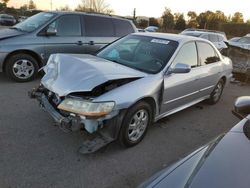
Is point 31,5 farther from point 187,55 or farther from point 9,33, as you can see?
point 187,55

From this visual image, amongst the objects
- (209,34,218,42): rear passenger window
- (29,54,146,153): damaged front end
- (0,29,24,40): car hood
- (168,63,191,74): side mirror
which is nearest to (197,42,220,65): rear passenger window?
(168,63,191,74): side mirror

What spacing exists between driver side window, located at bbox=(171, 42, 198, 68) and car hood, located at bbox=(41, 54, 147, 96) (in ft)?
2.73

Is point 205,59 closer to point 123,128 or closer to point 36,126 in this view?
point 123,128

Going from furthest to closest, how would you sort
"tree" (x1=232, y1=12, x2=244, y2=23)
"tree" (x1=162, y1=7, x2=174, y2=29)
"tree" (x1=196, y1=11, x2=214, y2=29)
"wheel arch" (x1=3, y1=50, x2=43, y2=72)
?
"tree" (x1=232, y1=12, x2=244, y2=23), "tree" (x1=196, y1=11, x2=214, y2=29), "tree" (x1=162, y1=7, x2=174, y2=29), "wheel arch" (x1=3, y1=50, x2=43, y2=72)

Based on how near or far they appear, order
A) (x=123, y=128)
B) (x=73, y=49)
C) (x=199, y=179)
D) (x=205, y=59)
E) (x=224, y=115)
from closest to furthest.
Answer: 1. (x=199, y=179)
2. (x=123, y=128)
3. (x=205, y=59)
4. (x=224, y=115)
5. (x=73, y=49)

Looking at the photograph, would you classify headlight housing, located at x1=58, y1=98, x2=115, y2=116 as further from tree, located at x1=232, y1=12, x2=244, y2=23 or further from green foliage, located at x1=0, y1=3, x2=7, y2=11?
tree, located at x1=232, y1=12, x2=244, y2=23

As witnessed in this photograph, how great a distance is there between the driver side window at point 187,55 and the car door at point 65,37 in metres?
3.35

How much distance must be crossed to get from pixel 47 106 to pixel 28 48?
3.10 metres

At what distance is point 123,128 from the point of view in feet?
11.3

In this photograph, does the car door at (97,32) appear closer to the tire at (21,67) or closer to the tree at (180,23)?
the tire at (21,67)

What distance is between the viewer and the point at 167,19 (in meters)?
52.8

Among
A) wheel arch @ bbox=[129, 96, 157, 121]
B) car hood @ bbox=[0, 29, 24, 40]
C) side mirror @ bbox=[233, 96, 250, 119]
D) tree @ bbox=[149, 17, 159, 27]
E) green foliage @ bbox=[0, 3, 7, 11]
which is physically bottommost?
wheel arch @ bbox=[129, 96, 157, 121]

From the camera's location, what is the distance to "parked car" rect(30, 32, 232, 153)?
3.20 metres

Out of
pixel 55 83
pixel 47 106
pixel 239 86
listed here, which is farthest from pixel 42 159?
pixel 239 86
